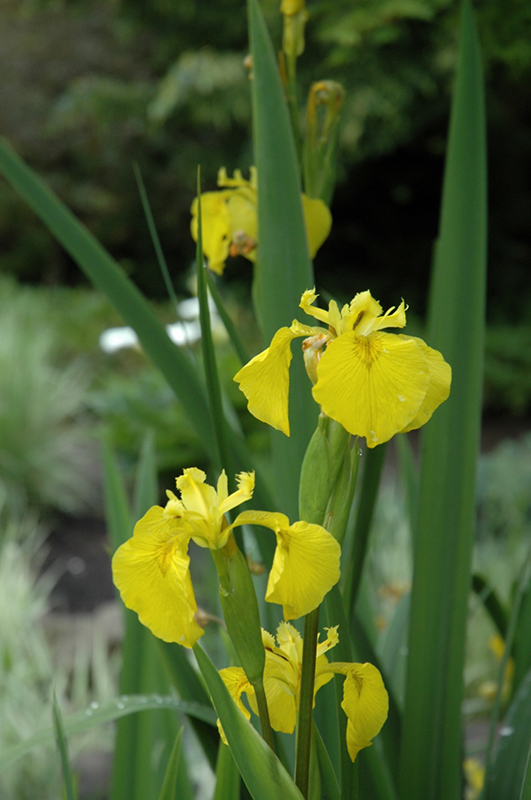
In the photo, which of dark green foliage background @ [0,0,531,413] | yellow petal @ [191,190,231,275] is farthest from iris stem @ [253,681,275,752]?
dark green foliage background @ [0,0,531,413]

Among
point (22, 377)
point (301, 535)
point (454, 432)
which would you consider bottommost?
point (301, 535)

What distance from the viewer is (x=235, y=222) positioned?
54 cm

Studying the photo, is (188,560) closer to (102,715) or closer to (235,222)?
(102,715)

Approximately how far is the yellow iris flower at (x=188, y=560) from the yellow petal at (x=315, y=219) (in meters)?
0.26

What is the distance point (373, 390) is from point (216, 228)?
32cm

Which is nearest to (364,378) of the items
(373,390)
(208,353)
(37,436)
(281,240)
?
(373,390)

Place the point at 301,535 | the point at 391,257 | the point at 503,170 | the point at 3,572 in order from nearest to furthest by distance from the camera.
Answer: the point at 301,535
the point at 3,572
the point at 503,170
the point at 391,257

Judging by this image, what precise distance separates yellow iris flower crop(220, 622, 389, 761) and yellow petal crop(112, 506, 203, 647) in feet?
0.22

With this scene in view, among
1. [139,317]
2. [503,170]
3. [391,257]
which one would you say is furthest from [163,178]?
[139,317]

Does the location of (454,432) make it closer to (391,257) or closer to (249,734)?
(249,734)

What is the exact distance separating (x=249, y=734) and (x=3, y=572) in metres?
1.48

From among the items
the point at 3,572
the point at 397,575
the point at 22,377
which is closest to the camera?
the point at 3,572

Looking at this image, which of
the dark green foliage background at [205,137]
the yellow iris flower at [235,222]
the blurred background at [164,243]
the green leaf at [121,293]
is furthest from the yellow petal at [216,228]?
the dark green foliage background at [205,137]

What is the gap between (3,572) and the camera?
161 cm
